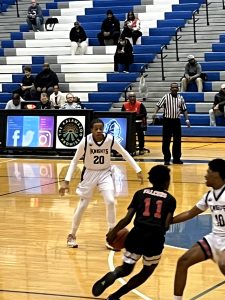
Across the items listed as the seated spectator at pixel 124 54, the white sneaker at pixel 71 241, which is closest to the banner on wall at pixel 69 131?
the seated spectator at pixel 124 54

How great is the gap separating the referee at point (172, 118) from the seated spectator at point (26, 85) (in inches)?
350

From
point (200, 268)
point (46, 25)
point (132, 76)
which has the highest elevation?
point (46, 25)

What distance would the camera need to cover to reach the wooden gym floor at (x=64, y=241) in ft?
29.1

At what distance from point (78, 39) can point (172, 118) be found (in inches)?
425

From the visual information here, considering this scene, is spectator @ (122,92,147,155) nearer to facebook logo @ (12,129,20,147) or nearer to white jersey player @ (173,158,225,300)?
facebook logo @ (12,129,20,147)

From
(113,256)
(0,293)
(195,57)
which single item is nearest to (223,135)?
(195,57)

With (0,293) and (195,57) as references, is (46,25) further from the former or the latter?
(0,293)

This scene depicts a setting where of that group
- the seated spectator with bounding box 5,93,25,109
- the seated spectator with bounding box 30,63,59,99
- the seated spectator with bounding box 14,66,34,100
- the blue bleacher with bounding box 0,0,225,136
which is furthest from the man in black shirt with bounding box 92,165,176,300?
the seated spectator with bounding box 14,66,34,100

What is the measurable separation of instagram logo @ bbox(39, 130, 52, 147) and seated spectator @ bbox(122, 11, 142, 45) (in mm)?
7823

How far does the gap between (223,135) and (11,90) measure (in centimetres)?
901

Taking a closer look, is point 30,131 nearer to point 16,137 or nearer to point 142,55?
point 16,137

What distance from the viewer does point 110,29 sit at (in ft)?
94.6

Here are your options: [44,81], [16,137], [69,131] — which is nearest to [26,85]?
[44,81]

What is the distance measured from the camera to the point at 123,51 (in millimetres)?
27297
